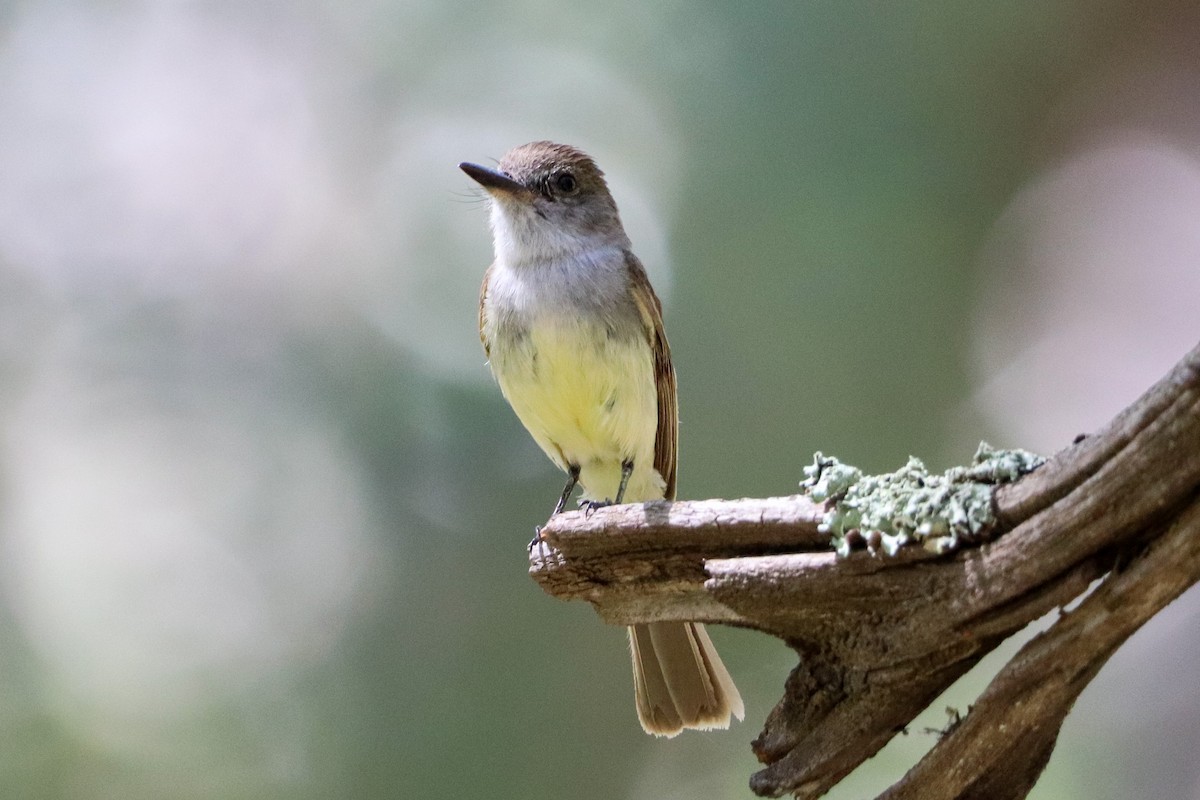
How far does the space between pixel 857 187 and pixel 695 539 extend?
2.45m

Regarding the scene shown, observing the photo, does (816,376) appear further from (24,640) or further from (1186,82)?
(24,640)

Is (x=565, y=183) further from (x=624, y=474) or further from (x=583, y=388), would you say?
(x=624, y=474)

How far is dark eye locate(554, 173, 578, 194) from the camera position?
389 cm

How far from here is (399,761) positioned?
4449 millimetres

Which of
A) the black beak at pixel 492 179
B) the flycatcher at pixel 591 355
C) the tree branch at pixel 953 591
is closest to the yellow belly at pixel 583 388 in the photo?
the flycatcher at pixel 591 355

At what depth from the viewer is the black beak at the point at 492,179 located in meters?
3.63

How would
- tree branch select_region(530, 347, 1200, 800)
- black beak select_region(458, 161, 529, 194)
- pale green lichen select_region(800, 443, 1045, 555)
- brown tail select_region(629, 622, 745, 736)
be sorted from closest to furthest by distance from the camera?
tree branch select_region(530, 347, 1200, 800), pale green lichen select_region(800, 443, 1045, 555), brown tail select_region(629, 622, 745, 736), black beak select_region(458, 161, 529, 194)

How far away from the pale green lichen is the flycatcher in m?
1.14

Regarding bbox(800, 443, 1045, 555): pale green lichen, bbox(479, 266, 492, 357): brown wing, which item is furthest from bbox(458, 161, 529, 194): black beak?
bbox(800, 443, 1045, 555): pale green lichen

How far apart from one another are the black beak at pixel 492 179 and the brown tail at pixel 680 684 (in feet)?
4.71

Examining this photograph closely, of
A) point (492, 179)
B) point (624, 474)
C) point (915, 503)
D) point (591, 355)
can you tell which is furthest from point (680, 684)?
point (492, 179)

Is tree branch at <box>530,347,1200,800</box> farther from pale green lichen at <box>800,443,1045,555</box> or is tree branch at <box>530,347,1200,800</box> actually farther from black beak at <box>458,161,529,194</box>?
black beak at <box>458,161,529,194</box>

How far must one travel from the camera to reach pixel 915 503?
207 centimetres

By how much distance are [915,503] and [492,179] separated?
6.70 feet
